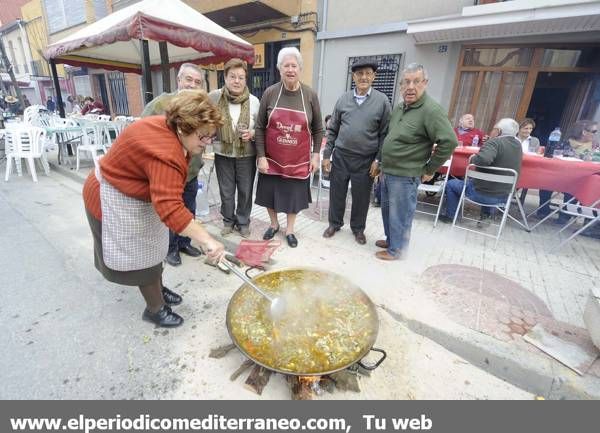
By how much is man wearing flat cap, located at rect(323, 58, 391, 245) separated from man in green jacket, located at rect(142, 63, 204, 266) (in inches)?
60.6

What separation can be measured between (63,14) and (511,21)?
836 inches

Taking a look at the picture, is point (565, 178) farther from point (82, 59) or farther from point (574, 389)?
point (82, 59)

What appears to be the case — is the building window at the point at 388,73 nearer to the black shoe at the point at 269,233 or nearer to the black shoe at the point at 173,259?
the black shoe at the point at 269,233

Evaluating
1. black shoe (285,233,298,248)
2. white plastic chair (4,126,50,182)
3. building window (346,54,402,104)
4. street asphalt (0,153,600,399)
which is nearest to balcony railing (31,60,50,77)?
white plastic chair (4,126,50,182)

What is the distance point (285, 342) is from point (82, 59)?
29.4 feet

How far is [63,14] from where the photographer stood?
52.9 feet

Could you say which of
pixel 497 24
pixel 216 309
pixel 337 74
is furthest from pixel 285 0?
pixel 216 309

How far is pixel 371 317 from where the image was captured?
6.68 feet

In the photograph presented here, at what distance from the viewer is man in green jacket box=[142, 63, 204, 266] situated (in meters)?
2.65

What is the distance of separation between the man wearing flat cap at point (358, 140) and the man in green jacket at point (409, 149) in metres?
0.20

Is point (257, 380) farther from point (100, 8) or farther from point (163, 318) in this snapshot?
point (100, 8)

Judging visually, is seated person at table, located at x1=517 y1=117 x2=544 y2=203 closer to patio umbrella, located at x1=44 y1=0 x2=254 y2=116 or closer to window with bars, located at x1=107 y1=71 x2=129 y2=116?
patio umbrella, located at x1=44 y1=0 x2=254 y2=116

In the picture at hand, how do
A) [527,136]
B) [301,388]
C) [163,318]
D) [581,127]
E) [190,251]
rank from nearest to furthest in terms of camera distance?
[301,388] < [163,318] < [190,251] < [581,127] < [527,136]

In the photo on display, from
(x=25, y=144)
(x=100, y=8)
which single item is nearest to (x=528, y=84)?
(x=25, y=144)
